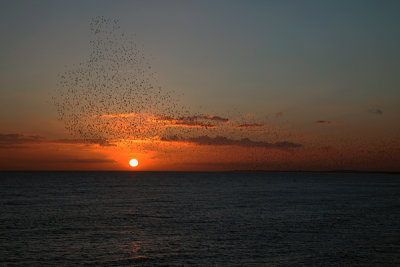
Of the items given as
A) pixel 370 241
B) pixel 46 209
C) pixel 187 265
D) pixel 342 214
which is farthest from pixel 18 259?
pixel 342 214

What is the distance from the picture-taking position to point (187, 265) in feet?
89.7

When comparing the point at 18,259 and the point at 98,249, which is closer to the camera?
A: the point at 18,259

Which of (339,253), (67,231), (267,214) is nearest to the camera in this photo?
(339,253)

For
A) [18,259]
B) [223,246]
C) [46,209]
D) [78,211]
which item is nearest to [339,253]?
[223,246]

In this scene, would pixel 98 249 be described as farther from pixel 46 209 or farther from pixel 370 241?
pixel 46 209

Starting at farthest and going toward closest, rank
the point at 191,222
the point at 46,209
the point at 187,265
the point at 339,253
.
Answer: the point at 46,209
the point at 191,222
the point at 339,253
the point at 187,265

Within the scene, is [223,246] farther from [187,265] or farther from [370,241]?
[370,241]

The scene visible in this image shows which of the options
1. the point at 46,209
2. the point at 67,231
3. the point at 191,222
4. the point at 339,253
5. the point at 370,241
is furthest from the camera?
the point at 46,209

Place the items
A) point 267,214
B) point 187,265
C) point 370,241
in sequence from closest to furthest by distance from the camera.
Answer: point 187,265 < point 370,241 < point 267,214

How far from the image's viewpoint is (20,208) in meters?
61.2

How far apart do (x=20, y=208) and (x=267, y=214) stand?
37329mm

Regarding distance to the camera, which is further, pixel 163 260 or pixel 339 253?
pixel 339 253

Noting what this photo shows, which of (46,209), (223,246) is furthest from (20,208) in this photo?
(223,246)

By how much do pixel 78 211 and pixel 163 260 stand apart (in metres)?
34.0
